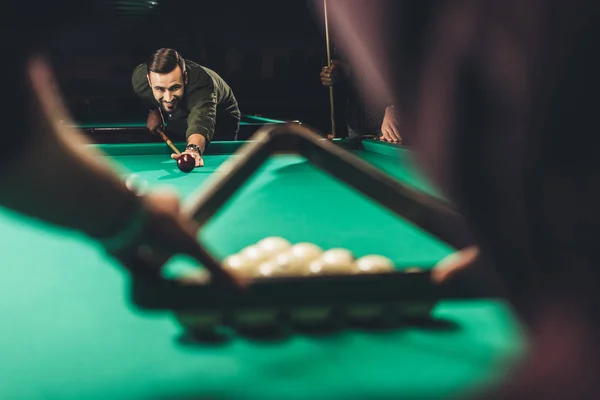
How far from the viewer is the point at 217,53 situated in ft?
36.8

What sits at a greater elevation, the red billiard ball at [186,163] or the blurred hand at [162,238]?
Answer: the red billiard ball at [186,163]

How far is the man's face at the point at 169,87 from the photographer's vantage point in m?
4.96

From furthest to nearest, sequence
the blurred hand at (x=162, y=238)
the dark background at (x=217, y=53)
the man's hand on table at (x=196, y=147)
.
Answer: the dark background at (x=217, y=53), the man's hand on table at (x=196, y=147), the blurred hand at (x=162, y=238)

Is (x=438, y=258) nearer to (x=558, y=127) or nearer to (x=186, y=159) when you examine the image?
(x=558, y=127)

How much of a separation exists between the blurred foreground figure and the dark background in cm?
994

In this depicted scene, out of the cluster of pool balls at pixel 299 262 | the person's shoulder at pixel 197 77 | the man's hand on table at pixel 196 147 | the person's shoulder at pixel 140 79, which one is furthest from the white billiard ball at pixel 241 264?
the person's shoulder at pixel 140 79

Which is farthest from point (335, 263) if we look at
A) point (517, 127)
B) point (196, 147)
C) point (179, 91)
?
point (179, 91)

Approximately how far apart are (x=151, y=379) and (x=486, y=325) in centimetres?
72

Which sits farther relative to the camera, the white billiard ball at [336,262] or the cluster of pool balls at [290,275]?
the white billiard ball at [336,262]

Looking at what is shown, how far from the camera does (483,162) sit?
2.02 feet

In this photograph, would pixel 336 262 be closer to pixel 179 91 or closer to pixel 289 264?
pixel 289 264

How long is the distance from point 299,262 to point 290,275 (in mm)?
290

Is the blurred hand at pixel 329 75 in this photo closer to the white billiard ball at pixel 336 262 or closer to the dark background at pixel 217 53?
the white billiard ball at pixel 336 262

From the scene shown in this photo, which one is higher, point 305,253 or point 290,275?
point 305,253
